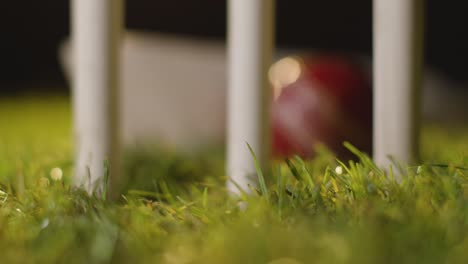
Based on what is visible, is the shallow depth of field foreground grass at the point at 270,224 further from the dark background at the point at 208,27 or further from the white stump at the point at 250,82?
the dark background at the point at 208,27

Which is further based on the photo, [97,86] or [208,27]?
[208,27]

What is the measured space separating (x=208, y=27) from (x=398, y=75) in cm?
140

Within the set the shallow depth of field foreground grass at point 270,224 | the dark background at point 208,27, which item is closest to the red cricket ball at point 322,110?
the shallow depth of field foreground grass at point 270,224

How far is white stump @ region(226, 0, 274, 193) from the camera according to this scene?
55cm

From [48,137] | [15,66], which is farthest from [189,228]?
[15,66]

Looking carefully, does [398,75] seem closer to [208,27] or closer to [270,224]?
[270,224]

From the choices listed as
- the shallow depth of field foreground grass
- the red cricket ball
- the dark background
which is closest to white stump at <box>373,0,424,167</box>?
the shallow depth of field foreground grass

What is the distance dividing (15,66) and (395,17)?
5.88 feet

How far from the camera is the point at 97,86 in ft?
1.82

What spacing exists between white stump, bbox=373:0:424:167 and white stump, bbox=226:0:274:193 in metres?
0.10

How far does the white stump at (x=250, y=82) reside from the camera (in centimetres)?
55

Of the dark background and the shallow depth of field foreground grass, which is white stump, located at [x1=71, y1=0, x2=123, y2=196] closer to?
the shallow depth of field foreground grass

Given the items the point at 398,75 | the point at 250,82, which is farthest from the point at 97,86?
the point at 398,75

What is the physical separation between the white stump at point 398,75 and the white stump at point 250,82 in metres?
0.10
